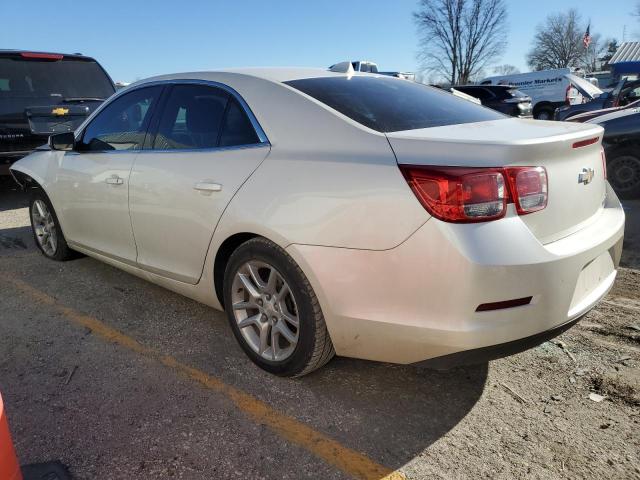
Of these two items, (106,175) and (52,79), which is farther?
(52,79)

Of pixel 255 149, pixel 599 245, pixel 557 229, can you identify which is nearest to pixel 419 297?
pixel 557 229

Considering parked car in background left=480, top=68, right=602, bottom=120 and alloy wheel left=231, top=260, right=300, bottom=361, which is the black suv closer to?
alloy wheel left=231, top=260, right=300, bottom=361

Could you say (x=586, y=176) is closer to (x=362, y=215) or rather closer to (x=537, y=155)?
(x=537, y=155)

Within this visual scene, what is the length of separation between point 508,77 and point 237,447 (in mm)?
27009

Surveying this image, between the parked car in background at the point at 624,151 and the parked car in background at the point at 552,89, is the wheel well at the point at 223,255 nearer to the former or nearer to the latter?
the parked car in background at the point at 624,151

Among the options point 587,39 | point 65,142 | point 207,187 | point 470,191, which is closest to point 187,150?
point 207,187

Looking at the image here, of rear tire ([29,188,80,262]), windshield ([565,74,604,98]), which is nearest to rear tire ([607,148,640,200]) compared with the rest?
rear tire ([29,188,80,262])

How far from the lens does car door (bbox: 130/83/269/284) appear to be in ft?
8.84

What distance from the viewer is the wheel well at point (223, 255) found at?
267cm

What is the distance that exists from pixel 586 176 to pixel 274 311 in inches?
64.4

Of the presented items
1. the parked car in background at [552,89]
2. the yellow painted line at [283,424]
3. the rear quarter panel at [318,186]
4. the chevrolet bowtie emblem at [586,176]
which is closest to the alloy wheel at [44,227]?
the yellow painted line at [283,424]

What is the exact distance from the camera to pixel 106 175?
356 centimetres

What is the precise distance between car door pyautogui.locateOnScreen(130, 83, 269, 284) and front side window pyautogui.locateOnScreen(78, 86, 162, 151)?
0.18 meters

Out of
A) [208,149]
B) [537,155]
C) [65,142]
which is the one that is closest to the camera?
[537,155]
